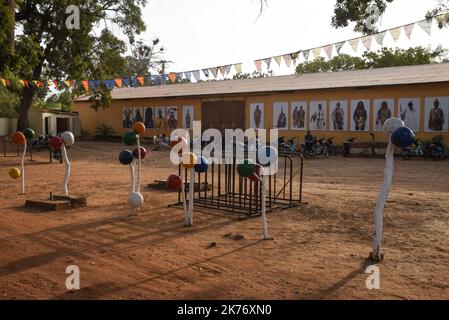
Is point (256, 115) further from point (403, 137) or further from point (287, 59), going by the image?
point (403, 137)

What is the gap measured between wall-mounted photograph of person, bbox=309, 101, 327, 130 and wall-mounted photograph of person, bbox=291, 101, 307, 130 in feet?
1.23

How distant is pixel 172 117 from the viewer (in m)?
29.1

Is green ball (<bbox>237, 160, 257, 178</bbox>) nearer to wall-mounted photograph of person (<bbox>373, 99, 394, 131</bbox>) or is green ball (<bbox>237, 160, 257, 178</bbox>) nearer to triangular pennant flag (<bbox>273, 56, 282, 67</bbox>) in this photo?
triangular pennant flag (<bbox>273, 56, 282, 67</bbox>)

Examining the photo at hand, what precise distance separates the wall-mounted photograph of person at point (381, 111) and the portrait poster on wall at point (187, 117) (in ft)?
36.8

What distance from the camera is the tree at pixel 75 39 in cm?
2155

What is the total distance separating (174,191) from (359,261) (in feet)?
19.2

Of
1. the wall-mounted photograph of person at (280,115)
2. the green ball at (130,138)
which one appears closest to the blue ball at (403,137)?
the green ball at (130,138)

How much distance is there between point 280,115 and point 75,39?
10.7 m

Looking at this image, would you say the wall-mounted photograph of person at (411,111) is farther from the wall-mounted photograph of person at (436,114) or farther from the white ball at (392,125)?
the white ball at (392,125)

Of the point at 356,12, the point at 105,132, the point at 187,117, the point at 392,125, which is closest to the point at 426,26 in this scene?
the point at 356,12

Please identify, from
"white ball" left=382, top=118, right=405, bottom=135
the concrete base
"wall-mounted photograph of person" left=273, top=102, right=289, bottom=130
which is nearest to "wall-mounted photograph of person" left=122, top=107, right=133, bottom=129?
"wall-mounted photograph of person" left=273, top=102, right=289, bottom=130

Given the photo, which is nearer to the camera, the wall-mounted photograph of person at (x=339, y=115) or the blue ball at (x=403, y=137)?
the blue ball at (x=403, y=137)

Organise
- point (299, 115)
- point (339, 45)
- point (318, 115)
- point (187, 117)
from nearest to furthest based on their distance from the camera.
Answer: point (339, 45), point (318, 115), point (299, 115), point (187, 117)

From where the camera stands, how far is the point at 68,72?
23.4 m
